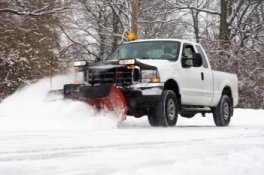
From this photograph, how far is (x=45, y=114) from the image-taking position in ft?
32.7

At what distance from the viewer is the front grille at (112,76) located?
32.2ft

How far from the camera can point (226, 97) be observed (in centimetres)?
1291

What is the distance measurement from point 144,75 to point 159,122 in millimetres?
931

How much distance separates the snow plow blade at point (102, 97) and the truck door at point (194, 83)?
166 cm

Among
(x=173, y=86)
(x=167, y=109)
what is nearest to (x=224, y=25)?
(x=173, y=86)

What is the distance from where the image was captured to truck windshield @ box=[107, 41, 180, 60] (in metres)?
10.9

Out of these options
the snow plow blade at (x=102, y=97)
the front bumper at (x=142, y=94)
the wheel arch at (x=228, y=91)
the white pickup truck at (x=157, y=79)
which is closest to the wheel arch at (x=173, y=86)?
the white pickup truck at (x=157, y=79)

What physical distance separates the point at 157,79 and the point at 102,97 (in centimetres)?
108

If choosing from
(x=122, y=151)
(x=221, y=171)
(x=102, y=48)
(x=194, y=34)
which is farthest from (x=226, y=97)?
(x=194, y=34)

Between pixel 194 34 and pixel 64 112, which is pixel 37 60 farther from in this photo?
pixel 194 34

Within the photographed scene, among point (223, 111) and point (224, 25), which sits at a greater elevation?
point (224, 25)

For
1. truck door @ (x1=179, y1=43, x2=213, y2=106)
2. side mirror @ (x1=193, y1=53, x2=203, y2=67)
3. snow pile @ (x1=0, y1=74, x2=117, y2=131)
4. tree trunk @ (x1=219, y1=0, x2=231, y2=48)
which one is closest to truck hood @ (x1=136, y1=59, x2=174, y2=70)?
truck door @ (x1=179, y1=43, x2=213, y2=106)

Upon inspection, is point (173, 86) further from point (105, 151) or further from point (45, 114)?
point (105, 151)

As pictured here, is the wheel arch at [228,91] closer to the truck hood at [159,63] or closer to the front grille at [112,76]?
the truck hood at [159,63]
